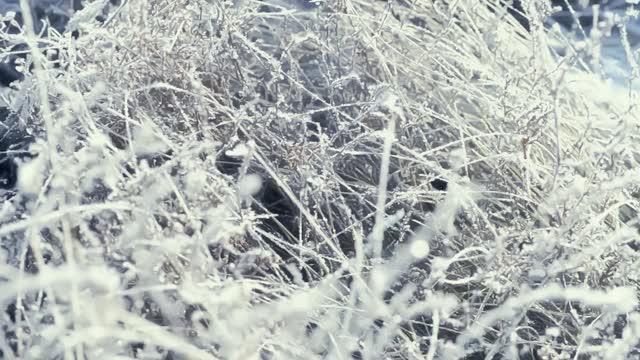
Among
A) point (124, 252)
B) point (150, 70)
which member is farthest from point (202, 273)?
point (150, 70)

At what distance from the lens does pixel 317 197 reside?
1088 millimetres

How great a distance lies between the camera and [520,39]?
154 centimetres

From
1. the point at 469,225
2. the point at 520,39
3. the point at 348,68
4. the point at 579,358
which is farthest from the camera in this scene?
the point at 520,39

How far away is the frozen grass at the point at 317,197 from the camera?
2.62ft

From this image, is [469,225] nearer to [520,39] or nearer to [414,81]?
[414,81]

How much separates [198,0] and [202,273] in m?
0.53

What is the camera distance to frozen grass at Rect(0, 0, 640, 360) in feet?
2.62

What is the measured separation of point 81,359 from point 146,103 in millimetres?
547

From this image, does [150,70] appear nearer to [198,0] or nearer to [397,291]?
[198,0]

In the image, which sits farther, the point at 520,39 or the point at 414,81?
the point at 520,39

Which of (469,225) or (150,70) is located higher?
(150,70)

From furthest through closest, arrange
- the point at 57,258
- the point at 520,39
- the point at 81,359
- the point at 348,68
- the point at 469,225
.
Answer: the point at 520,39, the point at 348,68, the point at 469,225, the point at 57,258, the point at 81,359

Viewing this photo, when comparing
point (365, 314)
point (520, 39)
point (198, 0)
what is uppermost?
point (198, 0)

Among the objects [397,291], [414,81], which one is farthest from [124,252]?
[414,81]
